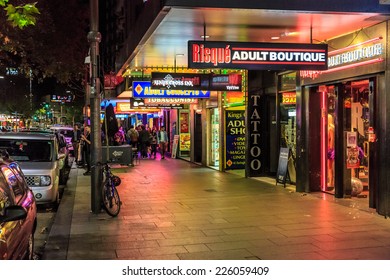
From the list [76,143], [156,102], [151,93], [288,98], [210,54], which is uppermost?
[210,54]

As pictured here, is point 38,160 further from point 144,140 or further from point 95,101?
point 144,140

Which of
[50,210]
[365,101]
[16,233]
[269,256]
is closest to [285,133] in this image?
[365,101]

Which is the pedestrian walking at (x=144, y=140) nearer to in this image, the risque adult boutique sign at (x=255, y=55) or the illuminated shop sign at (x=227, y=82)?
the illuminated shop sign at (x=227, y=82)

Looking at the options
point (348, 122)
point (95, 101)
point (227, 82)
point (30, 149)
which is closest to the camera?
point (95, 101)

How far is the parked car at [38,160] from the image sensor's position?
35.3 feet

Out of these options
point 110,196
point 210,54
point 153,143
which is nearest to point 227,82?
point 210,54

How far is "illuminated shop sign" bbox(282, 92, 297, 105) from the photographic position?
538 inches

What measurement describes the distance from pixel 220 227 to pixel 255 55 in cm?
313

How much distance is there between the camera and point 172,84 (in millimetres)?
12969


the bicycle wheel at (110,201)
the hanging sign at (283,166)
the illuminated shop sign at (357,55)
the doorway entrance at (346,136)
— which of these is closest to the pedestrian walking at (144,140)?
the hanging sign at (283,166)

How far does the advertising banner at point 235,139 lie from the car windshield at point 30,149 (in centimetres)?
718

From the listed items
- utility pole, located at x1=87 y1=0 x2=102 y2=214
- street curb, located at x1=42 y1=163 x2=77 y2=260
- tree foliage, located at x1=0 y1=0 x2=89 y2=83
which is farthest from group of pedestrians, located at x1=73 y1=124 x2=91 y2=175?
utility pole, located at x1=87 y1=0 x2=102 y2=214

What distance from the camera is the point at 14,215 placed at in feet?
14.7

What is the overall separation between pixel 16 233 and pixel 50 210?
6.62 meters
